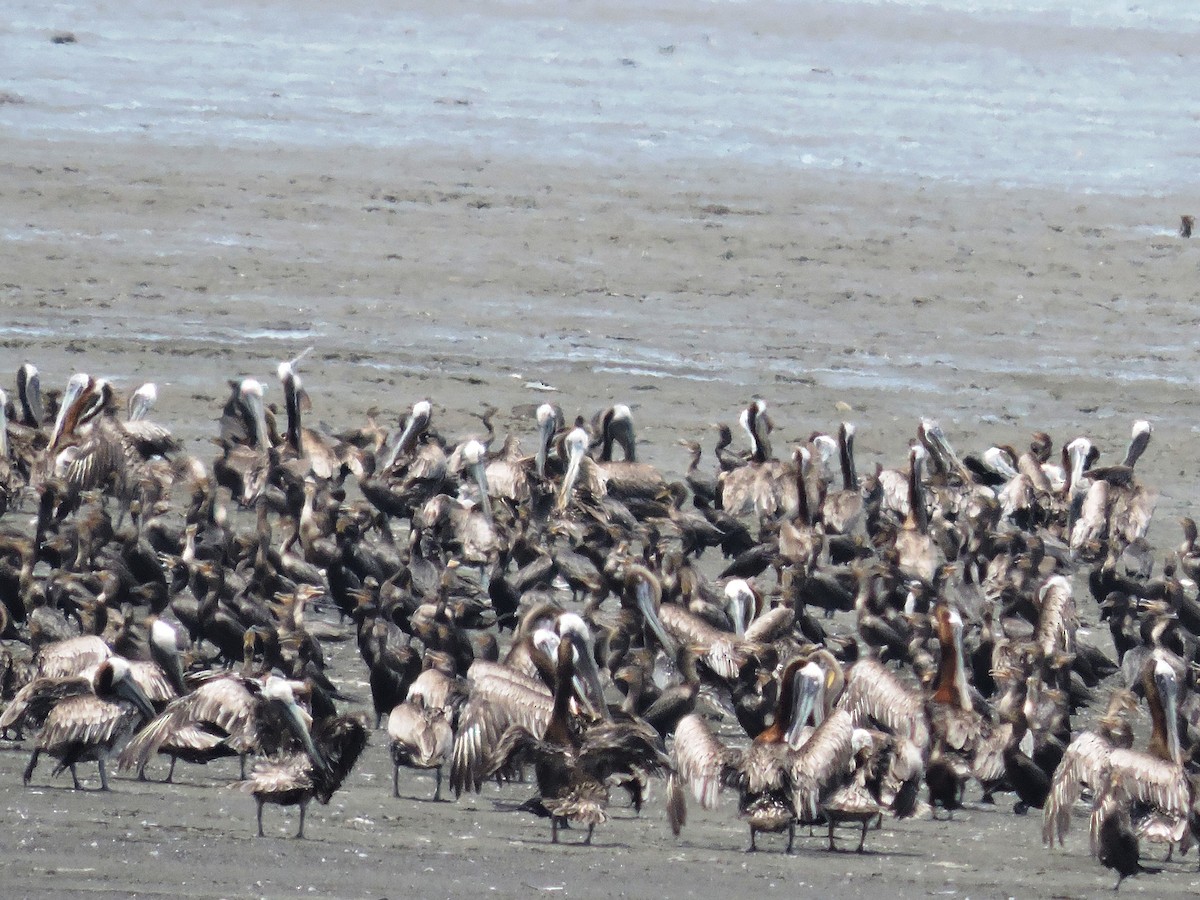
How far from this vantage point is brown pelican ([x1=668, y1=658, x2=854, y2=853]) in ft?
28.8

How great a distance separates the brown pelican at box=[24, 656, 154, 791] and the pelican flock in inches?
0.7

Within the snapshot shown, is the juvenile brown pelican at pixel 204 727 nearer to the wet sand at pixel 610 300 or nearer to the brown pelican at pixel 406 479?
the wet sand at pixel 610 300

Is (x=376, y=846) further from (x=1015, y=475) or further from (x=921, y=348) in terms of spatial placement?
(x=921, y=348)

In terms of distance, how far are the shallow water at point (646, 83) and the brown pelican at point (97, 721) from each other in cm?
1685

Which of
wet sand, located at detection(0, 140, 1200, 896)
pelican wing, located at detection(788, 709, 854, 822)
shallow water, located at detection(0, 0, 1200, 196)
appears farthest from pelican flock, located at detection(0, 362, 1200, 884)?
shallow water, located at detection(0, 0, 1200, 196)

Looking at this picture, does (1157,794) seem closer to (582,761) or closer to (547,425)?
(582,761)

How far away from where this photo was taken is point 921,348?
62.2 ft

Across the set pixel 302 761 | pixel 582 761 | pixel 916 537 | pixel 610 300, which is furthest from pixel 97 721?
pixel 610 300

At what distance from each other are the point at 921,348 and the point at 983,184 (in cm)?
742

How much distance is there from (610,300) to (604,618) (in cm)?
825

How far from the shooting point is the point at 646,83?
32781 millimetres

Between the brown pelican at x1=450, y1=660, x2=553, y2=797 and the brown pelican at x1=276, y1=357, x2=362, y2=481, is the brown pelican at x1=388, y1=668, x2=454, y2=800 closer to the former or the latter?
the brown pelican at x1=450, y1=660, x2=553, y2=797

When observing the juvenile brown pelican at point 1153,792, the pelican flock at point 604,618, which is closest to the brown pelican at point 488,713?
the pelican flock at point 604,618

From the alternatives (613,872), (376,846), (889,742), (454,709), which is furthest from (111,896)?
(889,742)
